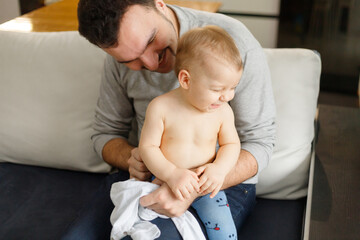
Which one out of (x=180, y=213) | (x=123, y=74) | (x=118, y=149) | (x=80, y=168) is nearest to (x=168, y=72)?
(x=123, y=74)

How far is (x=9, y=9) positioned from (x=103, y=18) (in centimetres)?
305

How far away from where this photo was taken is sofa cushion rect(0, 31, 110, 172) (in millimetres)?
1674

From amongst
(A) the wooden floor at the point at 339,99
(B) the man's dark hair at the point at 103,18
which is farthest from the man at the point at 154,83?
(A) the wooden floor at the point at 339,99

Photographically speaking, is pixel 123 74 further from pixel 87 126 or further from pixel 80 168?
pixel 80 168

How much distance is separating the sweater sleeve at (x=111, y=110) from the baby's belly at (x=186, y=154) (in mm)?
379

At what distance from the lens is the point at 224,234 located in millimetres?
1198

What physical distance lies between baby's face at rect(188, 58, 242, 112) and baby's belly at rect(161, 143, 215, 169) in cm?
12

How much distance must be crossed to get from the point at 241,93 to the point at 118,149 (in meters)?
0.45

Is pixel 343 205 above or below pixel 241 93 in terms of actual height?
below

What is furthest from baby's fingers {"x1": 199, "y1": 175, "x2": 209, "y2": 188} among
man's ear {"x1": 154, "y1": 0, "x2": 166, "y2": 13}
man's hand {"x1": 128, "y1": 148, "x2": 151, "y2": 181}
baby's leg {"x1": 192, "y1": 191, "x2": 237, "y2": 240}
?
man's ear {"x1": 154, "y1": 0, "x2": 166, "y2": 13}

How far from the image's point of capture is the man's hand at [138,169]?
1.28 m

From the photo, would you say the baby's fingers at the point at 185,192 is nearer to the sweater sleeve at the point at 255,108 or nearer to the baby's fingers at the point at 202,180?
the baby's fingers at the point at 202,180

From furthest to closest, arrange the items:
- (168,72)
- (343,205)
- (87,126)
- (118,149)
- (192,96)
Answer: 1. (87,126)
2. (118,149)
3. (168,72)
4. (343,205)
5. (192,96)

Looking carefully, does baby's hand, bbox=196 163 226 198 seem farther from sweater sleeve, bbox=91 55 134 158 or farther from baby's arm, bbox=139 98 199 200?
sweater sleeve, bbox=91 55 134 158
